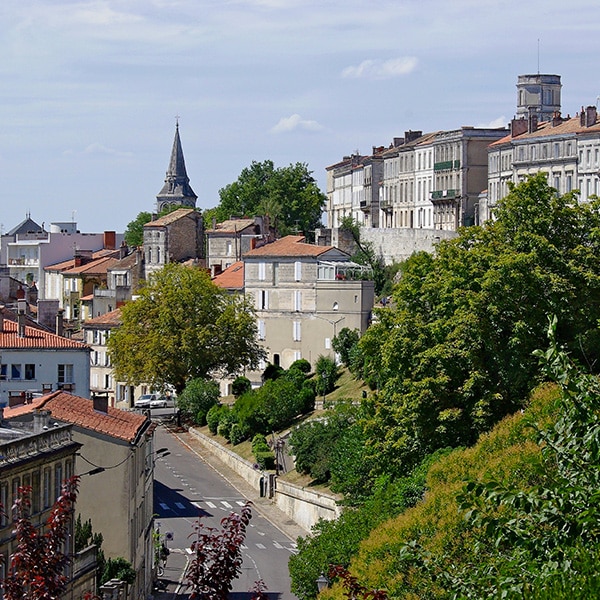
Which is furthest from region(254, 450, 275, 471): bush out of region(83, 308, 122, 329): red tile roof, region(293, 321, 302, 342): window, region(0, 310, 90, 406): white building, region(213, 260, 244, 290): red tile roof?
region(83, 308, 122, 329): red tile roof

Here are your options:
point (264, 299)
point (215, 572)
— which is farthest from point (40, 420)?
point (264, 299)

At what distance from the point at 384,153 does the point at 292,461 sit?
73.4 meters

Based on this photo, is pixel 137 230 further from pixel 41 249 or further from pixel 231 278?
pixel 231 278

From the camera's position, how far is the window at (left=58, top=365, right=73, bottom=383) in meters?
67.6

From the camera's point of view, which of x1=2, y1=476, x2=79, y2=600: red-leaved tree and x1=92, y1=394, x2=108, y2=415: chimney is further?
x1=92, y1=394, x2=108, y2=415: chimney

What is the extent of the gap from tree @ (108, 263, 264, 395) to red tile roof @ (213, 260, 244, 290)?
9183 millimetres

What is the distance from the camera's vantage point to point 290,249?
93000mm

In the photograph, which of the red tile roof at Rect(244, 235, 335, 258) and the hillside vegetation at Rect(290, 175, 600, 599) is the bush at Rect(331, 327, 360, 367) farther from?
the hillside vegetation at Rect(290, 175, 600, 599)

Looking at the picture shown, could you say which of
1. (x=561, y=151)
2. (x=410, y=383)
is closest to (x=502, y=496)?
(x=410, y=383)

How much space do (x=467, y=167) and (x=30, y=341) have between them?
57.1 meters

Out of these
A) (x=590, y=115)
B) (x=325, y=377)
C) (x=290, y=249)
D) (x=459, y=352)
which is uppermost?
(x=590, y=115)

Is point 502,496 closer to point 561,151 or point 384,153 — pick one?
point 561,151

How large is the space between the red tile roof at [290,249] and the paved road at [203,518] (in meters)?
16.2

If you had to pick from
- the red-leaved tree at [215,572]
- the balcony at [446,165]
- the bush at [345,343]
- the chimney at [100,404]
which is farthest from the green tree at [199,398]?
Answer: the red-leaved tree at [215,572]
